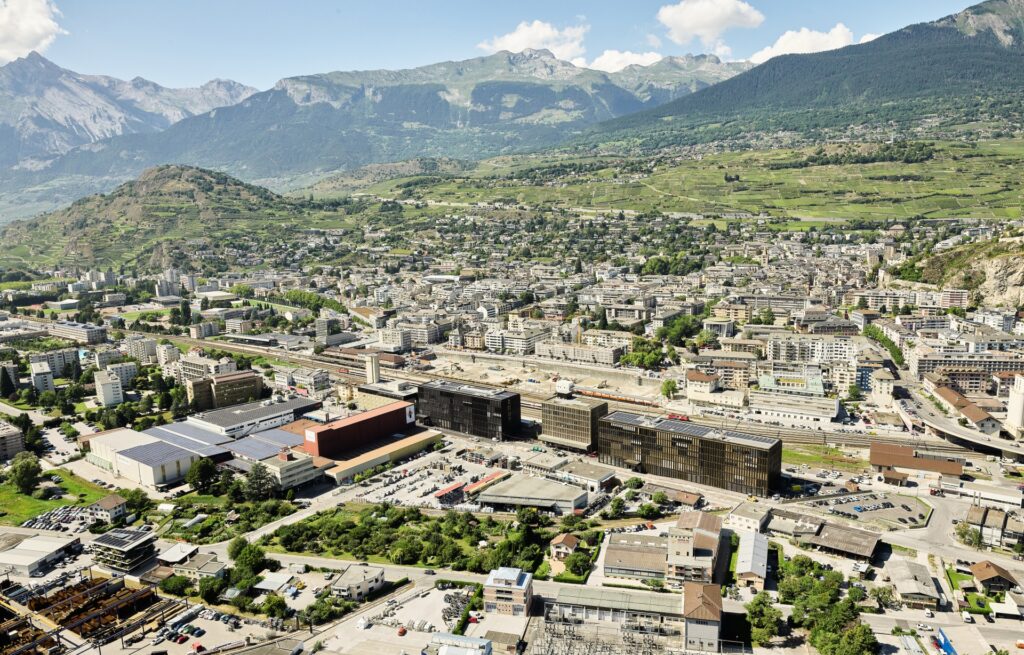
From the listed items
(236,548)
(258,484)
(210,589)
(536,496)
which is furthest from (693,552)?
(258,484)

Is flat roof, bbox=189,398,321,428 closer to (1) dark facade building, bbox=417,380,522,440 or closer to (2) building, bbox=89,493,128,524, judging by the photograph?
(1) dark facade building, bbox=417,380,522,440

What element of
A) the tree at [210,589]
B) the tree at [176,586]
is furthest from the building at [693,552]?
the tree at [176,586]

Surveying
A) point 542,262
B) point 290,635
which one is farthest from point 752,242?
point 290,635

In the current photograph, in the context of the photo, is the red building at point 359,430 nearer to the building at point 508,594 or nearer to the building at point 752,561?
the building at point 508,594

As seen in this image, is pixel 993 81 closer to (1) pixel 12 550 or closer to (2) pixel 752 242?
(2) pixel 752 242

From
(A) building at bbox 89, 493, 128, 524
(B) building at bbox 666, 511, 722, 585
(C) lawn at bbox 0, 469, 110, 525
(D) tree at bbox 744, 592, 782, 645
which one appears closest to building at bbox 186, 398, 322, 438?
(C) lawn at bbox 0, 469, 110, 525

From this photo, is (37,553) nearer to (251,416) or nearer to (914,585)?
(251,416)
